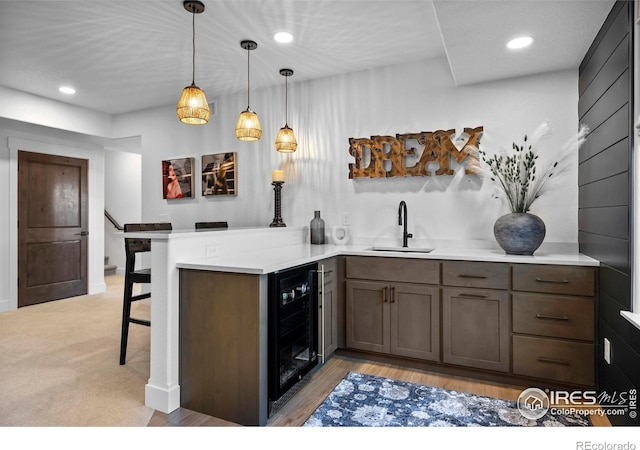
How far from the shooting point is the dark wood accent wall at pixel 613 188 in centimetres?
183

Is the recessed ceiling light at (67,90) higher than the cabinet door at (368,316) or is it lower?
higher

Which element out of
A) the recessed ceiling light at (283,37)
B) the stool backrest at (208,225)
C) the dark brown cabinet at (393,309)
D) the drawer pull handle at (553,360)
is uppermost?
the recessed ceiling light at (283,37)

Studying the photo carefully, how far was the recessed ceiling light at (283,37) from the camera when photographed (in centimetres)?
292

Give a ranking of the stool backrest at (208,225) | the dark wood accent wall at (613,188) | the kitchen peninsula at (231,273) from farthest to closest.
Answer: the stool backrest at (208,225)
the kitchen peninsula at (231,273)
the dark wood accent wall at (613,188)

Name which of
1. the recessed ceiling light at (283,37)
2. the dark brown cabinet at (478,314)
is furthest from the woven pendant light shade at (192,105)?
the dark brown cabinet at (478,314)

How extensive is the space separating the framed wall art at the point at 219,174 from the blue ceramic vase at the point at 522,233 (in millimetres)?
2786

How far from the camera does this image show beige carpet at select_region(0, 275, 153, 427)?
2.18 metres

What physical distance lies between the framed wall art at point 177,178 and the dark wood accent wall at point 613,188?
3.89 m

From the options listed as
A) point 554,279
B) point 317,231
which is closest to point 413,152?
point 317,231

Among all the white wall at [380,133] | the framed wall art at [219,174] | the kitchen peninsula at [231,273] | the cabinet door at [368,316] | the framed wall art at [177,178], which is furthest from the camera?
the framed wall art at [177,178]

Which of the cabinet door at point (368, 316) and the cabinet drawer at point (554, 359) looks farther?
the cabinet door at point (368, 316)

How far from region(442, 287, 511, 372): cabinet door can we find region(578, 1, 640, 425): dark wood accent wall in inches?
20.5

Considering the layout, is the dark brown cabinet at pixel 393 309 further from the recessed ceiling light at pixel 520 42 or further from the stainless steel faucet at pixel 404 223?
the recessed ceiling light at pixel 520 42

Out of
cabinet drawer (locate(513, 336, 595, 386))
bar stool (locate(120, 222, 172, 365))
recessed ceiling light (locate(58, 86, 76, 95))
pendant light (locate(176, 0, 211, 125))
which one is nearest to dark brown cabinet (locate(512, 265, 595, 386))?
cabinet drawer (locate(513, 336, 595, 386))
